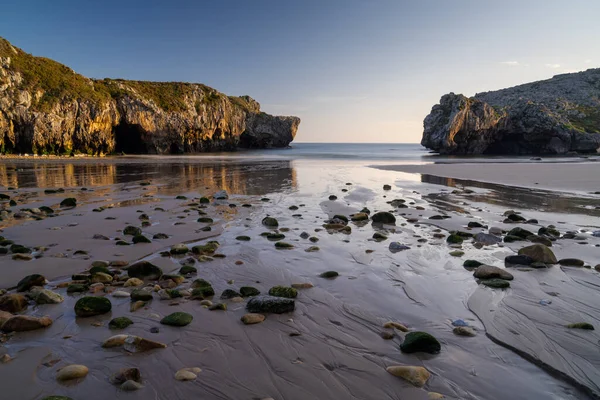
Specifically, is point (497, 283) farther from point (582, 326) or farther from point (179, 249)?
point (179, 249)

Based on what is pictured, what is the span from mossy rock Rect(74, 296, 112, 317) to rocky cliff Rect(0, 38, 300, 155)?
46138 mm

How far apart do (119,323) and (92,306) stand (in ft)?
1.67

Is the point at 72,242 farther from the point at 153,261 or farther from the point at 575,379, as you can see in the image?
the point at 575,379

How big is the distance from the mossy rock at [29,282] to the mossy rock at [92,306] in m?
1.16

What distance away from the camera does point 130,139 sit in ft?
196

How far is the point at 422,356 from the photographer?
3.14 meters

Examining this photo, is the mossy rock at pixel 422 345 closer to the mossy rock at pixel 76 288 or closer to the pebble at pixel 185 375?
the pebble at pixel 185 375

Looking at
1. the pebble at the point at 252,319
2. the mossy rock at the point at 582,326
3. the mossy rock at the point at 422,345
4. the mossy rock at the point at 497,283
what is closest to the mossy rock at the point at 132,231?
the pebble at the point at 252,319

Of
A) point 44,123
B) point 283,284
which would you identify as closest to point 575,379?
point 283,284

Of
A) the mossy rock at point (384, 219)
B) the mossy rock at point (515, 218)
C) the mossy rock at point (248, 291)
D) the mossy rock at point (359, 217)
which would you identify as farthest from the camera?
the mossy rock at point (359, 217)

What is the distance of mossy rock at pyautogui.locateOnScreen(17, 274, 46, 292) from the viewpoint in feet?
14.4

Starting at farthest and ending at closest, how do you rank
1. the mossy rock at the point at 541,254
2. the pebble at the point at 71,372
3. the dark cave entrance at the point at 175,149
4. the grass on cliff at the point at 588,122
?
the dark cave entrance at the point at 175,149, the grass on cliff at the point at 588,122, the mossy rock at the point at 541,254, the pebble at the point at 71,372

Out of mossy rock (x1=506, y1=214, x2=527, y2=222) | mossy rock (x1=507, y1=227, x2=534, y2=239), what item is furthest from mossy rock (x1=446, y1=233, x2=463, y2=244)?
mossy rock (x1=506, y1=214, x2=527, y2=222)

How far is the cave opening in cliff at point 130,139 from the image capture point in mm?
57031
